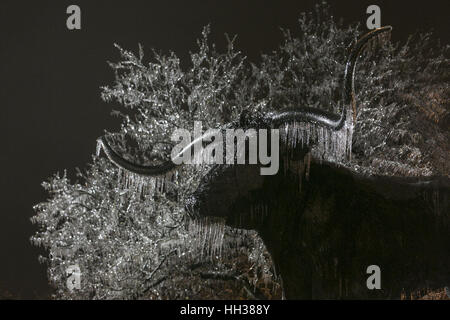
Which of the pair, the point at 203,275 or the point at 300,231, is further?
the point at 203,275

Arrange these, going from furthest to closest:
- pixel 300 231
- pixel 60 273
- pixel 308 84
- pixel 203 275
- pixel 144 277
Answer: pixel 308 84
pixel 60 273
pixel 144 277
pixel 203 275
pixel 300 231

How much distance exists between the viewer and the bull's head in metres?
6.57

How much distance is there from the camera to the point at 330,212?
6914 mm

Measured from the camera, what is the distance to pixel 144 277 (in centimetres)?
1659

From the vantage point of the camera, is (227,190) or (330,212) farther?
(227,190)

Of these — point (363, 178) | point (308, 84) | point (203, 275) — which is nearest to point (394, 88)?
point (308, 84)

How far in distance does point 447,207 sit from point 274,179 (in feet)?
6.44

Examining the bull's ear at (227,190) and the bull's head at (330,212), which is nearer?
the bull's head at (330,212)

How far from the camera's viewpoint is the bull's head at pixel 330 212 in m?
6.57

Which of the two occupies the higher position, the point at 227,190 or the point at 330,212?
the point at 227,190

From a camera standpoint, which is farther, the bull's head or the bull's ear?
the bull's ear
